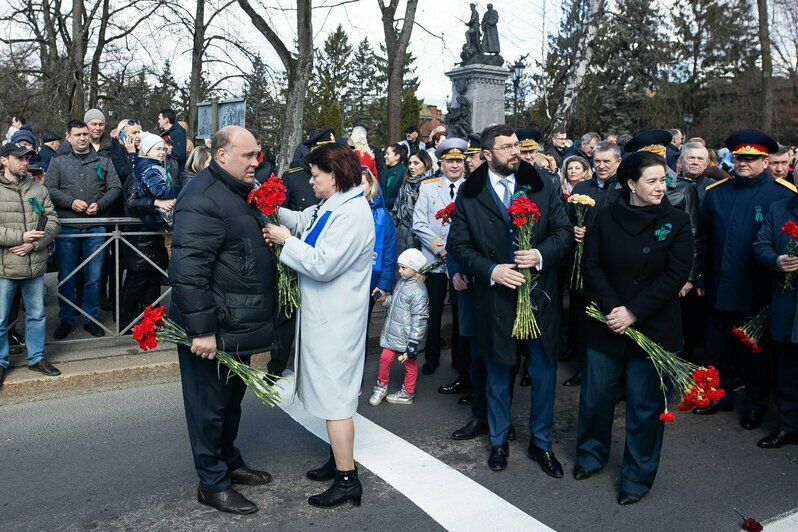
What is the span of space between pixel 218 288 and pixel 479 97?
14.5 metres

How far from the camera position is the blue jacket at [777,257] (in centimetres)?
536

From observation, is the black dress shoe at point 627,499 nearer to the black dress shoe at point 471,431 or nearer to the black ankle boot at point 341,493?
the black dress shoe at point 471,431

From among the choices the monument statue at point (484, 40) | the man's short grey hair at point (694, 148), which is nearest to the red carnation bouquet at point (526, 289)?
the man's short grey hair at point (694, 148)

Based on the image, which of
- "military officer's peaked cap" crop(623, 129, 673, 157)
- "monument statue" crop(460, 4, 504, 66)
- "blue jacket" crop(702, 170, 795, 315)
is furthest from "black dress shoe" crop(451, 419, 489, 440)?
"monument statue" crop(460, 4, 504, 66)

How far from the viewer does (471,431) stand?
5.36 metres

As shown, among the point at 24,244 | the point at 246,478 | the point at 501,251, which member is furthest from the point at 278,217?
the point at 24,244

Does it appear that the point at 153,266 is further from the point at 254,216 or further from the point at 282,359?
the point at 254,216

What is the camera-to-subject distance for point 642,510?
4.29m

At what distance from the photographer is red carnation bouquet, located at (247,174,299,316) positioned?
4.07 meters

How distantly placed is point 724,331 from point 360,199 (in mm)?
3614

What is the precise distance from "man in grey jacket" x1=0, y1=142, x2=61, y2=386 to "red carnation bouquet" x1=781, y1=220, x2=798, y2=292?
225 inches

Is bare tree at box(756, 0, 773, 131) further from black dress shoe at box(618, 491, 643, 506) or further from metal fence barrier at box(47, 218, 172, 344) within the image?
black dress shoe at box(618, 491, 643, 506)

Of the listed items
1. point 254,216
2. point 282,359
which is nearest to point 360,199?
point 254,216

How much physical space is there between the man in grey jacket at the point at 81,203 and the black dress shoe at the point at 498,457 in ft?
13.8
